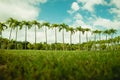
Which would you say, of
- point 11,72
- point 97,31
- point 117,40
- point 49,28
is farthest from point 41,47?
point 11,72

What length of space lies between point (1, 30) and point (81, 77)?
58419 mm

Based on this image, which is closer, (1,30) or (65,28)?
(1,30)

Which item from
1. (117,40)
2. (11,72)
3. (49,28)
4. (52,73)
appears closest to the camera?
(52,73)

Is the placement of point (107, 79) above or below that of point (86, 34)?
below

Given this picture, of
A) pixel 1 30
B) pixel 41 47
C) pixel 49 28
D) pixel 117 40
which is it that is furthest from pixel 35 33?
pixel 117 40

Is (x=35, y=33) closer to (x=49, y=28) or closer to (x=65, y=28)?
(x=49, y=28)

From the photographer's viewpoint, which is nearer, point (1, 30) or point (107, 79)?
point (107, 79)

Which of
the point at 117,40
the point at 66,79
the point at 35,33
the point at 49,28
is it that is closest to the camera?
the point at 66,79

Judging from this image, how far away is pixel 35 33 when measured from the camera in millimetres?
64562

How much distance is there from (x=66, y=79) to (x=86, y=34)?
271 feet

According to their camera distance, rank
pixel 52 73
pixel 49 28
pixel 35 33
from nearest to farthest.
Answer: pixel 52 73, pixel 35 33, pixel 49 28

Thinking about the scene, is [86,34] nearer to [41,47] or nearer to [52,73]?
[41,47]

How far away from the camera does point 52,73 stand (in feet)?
8.38

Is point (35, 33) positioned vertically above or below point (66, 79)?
above
